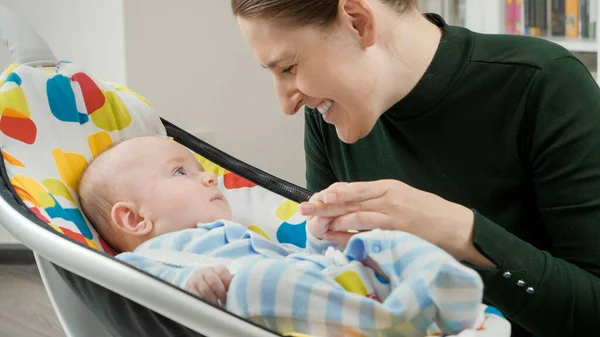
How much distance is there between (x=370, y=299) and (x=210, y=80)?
6.75 feet

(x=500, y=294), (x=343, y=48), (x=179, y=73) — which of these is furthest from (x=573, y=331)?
(x=179, y=73)

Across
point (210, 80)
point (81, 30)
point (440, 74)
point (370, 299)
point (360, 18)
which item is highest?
point (360, 18)

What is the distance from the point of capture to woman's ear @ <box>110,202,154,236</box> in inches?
55.4

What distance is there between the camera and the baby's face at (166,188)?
143 centimetres

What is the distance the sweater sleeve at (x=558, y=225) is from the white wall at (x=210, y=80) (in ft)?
Answer: 5.64

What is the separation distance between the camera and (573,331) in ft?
3.84

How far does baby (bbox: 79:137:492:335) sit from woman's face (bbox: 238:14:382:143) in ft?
0.64

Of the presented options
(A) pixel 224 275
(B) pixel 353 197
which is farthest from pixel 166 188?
(B) pixel 353 197

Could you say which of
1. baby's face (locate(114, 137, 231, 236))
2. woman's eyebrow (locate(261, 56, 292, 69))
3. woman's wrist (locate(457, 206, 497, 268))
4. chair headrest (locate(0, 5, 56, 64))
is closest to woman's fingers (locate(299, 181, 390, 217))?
woman's wrist (locate(457, 206, 497, 268))

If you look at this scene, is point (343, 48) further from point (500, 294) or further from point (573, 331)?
point (573, 331)

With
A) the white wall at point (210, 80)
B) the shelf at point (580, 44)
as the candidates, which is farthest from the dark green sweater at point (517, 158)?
the white wall at point (210, 80)

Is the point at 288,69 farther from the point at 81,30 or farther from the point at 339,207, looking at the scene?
the point at 81,30

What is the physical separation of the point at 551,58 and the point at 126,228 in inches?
27.9

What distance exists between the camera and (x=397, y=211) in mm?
1062
